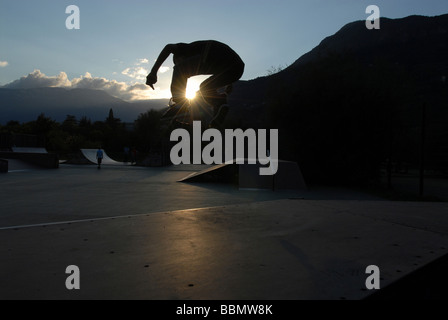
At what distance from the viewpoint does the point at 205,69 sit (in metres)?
6.15

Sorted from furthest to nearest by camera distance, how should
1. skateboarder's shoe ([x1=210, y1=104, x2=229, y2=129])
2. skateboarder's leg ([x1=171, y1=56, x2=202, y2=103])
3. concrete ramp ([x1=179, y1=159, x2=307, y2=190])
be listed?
concrete ramp ([x1=179, y1=159, x2=307, y2=190]) → skateboarder's shoe ([x1=210, y1=104, x2=229, y2=129]) → skateboarder's leg ([x1=171, y1=56, x2=202, y2=103])

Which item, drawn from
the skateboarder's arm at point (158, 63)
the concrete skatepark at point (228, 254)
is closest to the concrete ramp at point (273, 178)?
the skateboarder's arm at point (158, 63)

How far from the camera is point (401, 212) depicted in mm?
5137

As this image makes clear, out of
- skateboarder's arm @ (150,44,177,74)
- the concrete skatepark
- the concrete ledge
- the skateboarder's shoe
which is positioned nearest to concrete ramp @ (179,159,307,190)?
the skateboarder's shoe

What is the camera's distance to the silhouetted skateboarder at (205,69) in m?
6.00

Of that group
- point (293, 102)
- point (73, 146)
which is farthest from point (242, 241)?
→ point (73, 146)

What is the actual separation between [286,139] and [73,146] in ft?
146

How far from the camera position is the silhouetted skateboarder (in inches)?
236

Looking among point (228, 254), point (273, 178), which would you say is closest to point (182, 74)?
point (228, 254)

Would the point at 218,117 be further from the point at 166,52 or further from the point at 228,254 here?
the point at 228,254

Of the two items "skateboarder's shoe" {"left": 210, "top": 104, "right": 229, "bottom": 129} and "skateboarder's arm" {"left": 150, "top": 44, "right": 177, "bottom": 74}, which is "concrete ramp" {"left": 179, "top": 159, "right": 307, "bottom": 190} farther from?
"skateboarder's arm" {"left": 150, "top": 44, "right": 177, "bottom": 74}
